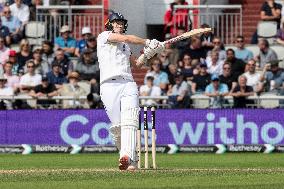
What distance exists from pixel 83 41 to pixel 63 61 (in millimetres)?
1205

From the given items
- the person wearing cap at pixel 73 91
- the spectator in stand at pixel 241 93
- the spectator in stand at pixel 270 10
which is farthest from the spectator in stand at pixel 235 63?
the person wearing cap at pixel 73 91

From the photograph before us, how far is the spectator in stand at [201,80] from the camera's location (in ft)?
82.6

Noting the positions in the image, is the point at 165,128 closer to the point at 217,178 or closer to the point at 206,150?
the point at 206,150

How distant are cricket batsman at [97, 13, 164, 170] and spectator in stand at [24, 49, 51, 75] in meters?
10.2

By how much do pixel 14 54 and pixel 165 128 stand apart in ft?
15.5

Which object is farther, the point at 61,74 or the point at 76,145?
the point at 61,74

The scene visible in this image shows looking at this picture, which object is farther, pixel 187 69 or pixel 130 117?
pixel 187 69

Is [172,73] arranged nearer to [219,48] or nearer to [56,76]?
[219,48]

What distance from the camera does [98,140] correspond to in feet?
79.8

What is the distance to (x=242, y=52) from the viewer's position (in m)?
26.2

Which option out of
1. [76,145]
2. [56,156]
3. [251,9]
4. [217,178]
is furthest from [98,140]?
[217,178]

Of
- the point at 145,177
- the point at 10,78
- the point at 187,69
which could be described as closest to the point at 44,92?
the point at 10,78

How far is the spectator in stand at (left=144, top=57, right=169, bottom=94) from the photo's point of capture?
25.4m

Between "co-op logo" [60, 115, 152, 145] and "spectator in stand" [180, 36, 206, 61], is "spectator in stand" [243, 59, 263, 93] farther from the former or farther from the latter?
"co-op logo" [60, 115, 152, 145]
